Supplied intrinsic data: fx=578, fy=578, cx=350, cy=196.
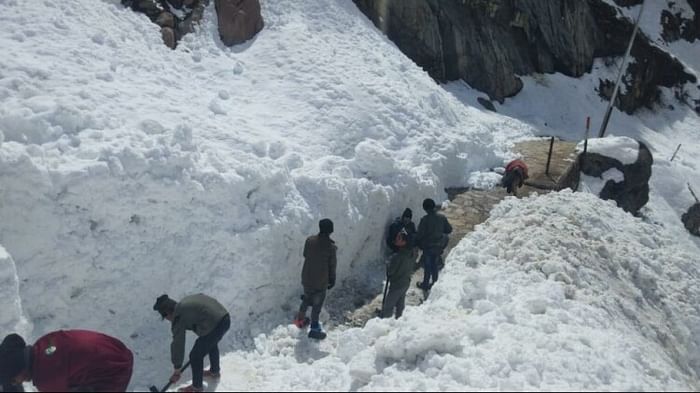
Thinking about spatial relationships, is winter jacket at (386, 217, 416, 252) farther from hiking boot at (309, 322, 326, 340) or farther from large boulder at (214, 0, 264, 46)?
large boulder at (214, 0, 264, 46)

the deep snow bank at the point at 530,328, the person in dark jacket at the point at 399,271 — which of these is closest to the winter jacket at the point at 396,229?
the person in dark jacket at the point at 399,271

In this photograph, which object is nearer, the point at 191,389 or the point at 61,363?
the point at 61,363

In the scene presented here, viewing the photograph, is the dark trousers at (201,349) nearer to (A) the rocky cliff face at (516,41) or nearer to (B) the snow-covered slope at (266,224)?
(B) the snow-covered slope at (266,224)

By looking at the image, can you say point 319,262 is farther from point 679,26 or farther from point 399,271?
point 679,26

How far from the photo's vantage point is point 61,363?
5.38m

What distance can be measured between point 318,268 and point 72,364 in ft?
11.5

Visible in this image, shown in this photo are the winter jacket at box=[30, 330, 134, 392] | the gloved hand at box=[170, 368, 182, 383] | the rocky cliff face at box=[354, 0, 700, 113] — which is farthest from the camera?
the rocky cliff face at box=[354, 0, 700, 113]

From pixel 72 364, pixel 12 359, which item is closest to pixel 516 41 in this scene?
pixel 72 364

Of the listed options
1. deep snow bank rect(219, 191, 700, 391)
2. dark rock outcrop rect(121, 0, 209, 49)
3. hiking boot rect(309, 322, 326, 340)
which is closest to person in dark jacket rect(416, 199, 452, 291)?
deep snow bank rect(219, 191, 700, 391)

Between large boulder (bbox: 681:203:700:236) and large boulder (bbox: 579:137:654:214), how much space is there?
14.6 feet

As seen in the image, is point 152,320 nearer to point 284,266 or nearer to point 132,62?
point 284,266

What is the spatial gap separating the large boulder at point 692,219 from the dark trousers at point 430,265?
616 inches

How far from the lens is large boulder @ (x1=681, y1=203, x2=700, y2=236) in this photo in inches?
843

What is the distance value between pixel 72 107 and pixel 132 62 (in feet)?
8.39
